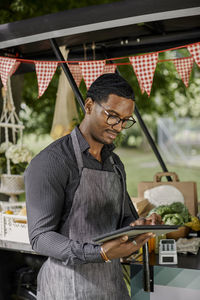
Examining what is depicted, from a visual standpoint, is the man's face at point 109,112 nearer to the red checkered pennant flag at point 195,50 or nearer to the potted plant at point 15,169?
the red checkered pennant flag at point 195,50

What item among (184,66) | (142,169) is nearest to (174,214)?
(184,66)

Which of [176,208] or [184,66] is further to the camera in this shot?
[184,66]

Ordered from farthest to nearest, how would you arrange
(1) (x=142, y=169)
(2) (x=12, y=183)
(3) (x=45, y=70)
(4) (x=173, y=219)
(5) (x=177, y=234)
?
(1) (x=142, y=169), (2) (x=12, y=183), (3) (x=45, y=70), (4) (x=173, y=219), (5) (x=177, y=234)

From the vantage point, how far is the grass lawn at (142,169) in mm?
11578

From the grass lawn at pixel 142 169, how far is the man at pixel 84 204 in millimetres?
9084

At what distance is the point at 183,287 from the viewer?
82.3 inches

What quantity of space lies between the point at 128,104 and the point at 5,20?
4.02 m

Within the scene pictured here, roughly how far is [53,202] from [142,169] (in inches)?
435

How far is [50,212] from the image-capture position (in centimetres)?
147

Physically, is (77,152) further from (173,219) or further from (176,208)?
(176,208)

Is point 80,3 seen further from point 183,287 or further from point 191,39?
point 183,287

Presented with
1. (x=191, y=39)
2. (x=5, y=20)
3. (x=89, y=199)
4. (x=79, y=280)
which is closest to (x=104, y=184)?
(x=89, y=199)

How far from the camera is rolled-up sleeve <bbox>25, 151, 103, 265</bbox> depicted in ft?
4.63

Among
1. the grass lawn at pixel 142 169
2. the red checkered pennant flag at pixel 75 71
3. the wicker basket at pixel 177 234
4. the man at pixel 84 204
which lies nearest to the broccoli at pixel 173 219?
the wicker basket at pixel 177 234
